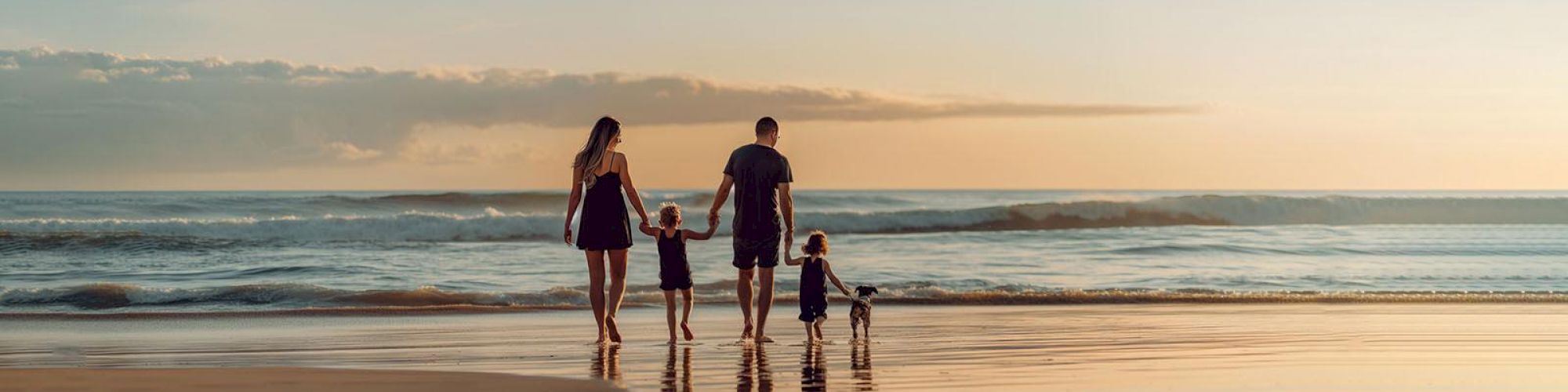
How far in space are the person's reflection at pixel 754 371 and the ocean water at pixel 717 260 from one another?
183 inches

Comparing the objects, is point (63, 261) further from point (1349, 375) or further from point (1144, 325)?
point (1349, 375)

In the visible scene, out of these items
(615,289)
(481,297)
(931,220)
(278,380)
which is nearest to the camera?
(278,380)

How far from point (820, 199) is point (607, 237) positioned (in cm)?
3469

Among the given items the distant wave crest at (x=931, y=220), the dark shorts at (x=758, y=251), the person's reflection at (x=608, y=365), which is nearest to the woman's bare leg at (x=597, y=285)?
the person's reflection at (x=608, y=365)

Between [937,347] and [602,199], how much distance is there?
2124mm

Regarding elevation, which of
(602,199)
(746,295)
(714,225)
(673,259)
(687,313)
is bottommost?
(687,313)

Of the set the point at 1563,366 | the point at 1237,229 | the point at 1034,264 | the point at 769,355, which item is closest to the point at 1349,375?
the point at 1563,366

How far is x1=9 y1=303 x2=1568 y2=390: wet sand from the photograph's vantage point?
267 inches

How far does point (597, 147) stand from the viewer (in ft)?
27.6

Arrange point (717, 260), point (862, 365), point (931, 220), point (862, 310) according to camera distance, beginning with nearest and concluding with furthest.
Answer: point (862, 365), point (862, 310), point (717, 260), point (931, 220)

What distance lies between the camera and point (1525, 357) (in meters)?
7.90

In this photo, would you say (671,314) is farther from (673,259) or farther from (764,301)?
(764,301)

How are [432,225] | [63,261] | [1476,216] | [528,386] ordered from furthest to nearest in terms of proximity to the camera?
[1476,216] < [432,225] < [63,261] < [528,386]

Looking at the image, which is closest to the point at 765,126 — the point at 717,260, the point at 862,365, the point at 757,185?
the point at 757,185
